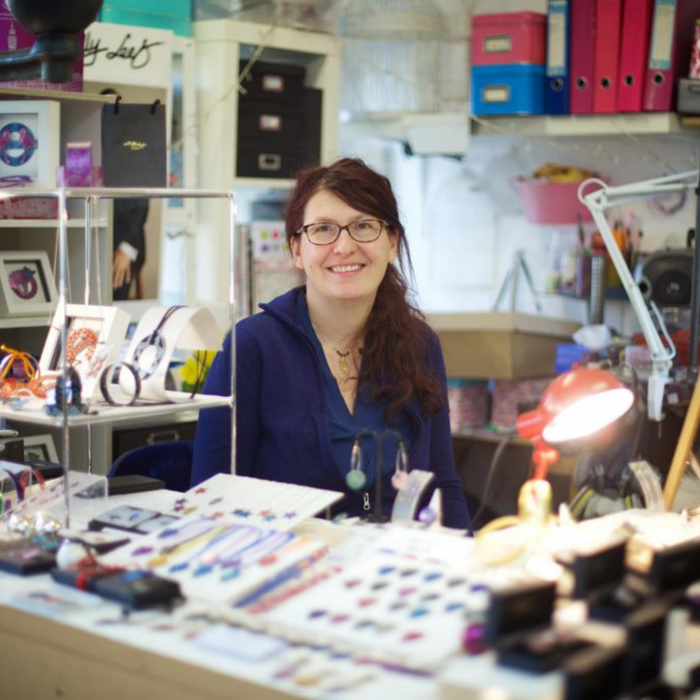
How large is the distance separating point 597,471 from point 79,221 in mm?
1713

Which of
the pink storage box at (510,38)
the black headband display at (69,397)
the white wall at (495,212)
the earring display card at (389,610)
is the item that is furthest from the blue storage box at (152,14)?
the earring display card at (389,610)

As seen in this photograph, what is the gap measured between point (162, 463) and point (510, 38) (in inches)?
94.4

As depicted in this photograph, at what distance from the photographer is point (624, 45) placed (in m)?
4.34

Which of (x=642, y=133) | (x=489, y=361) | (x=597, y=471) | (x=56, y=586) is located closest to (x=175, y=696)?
(x=56, y=586)

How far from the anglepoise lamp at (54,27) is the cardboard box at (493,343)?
8.49 ft

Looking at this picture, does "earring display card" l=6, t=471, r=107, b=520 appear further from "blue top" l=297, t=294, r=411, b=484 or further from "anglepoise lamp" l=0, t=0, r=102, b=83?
"anglepoise lamp" l=0, t=0, r=102, b=83

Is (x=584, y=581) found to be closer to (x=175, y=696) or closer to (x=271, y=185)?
(x=175, y=696)

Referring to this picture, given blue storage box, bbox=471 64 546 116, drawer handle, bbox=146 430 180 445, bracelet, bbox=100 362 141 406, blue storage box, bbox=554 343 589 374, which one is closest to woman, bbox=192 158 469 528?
bracelet, bbox=100 362 141 406

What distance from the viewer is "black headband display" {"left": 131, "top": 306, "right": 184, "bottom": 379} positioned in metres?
2.22

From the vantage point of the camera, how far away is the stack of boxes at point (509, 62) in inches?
177

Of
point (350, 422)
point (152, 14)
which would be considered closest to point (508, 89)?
point (152, 14)

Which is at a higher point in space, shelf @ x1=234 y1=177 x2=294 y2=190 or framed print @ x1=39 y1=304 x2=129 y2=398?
shelf @ x1=234 y1=177 x2=294 y2=190

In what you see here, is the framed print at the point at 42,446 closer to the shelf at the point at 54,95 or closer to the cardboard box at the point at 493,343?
the shelf at the point at 54,95

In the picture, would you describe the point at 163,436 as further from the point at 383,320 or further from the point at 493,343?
the point at 383,320
